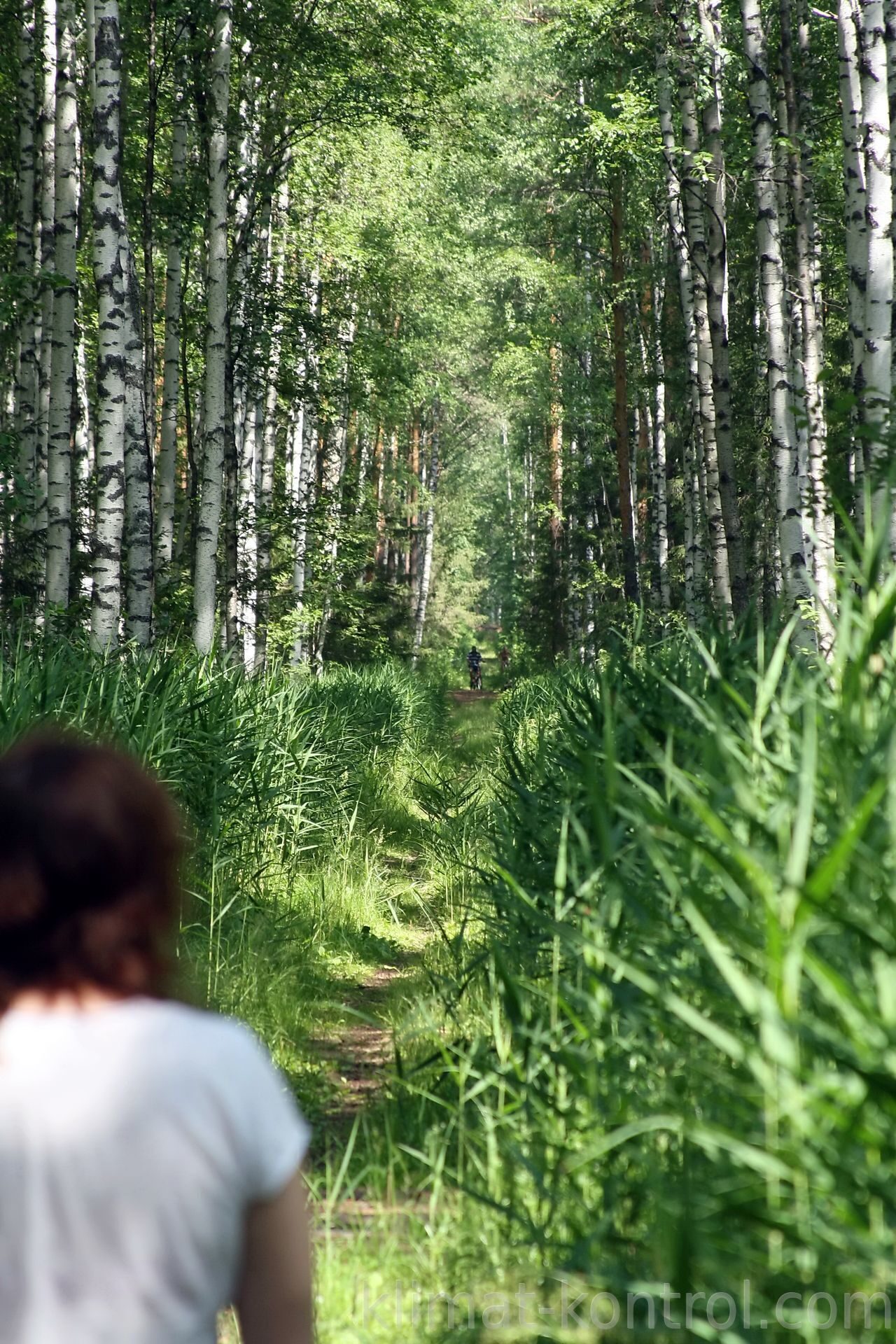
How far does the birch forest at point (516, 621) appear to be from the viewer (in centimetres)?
229

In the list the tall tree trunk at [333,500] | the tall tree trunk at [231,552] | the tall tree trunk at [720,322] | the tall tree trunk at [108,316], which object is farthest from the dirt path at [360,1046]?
the tall tree trunk at [333,500]

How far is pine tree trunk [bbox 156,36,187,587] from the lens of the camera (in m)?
13.8

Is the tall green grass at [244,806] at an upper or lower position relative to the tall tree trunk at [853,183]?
lower

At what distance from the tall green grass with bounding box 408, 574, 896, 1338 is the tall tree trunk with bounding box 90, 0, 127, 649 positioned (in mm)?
5909

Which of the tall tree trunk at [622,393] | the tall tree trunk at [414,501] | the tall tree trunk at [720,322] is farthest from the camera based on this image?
the tall tree trunk at [414,501]

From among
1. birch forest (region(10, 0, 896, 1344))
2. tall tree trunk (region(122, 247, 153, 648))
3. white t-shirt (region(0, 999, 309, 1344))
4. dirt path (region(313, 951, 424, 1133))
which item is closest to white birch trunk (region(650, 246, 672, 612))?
birch forest (region(10, 0, 896, 1344))

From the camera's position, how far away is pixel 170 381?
581 inches

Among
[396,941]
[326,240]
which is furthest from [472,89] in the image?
[396,941]

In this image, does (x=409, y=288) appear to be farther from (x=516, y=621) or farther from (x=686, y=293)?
(x=686, y=293)

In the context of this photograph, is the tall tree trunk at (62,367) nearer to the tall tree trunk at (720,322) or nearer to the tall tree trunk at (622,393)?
the tall tree trunk at (720,322)

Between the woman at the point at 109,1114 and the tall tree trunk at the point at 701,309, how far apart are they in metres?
10.3

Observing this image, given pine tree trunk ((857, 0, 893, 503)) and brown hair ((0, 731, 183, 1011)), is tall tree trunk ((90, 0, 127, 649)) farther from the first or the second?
brown hair ((0, 731, 183, 1011))

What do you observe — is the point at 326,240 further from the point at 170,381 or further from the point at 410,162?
the point at 170,381

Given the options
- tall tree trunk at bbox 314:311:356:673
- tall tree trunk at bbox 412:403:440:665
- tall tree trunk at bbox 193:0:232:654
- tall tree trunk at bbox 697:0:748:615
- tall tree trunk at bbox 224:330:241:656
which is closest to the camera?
tall tree trunk at bbox 193:0:232:654
